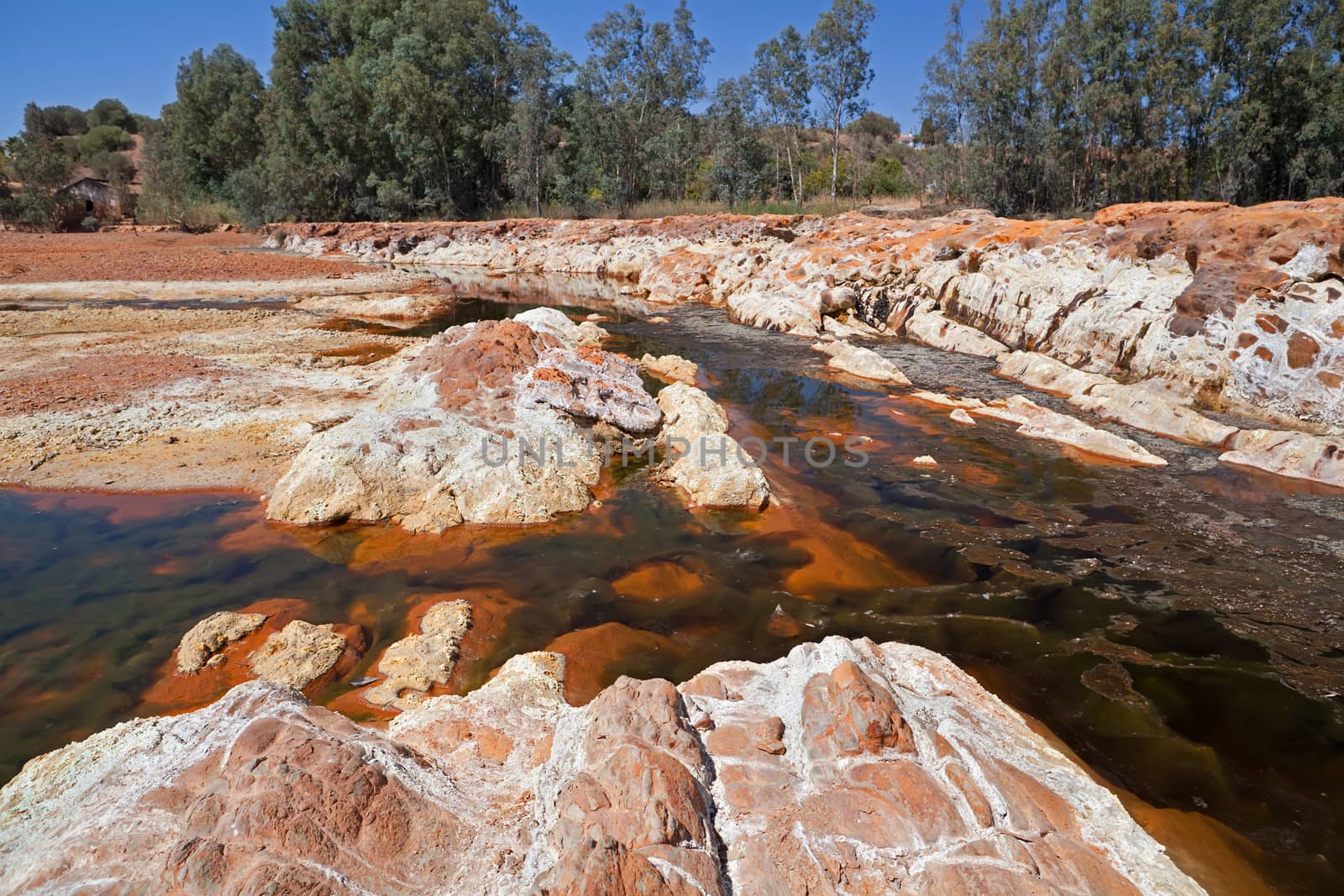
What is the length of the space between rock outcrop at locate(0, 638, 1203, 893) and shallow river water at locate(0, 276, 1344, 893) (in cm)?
113

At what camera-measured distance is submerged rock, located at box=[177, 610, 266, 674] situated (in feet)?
13.1

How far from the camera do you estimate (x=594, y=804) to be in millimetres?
2107

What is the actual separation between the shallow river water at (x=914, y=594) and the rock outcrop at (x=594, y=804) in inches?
44.6

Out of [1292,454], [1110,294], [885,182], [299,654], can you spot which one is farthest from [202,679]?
[885,182]

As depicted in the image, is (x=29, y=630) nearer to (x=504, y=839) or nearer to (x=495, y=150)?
(x=504, y=839)

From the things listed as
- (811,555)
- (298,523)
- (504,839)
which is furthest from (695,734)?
(298,523)

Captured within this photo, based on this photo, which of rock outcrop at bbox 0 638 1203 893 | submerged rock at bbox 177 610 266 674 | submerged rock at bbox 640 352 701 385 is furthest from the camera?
submerged rock at bbox 640 352 701 385

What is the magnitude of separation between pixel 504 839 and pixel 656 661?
80.3 inches

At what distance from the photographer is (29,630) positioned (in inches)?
173

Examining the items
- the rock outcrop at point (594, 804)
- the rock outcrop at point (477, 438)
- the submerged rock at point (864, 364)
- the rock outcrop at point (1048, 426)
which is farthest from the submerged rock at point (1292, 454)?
the rock outcrop at point (477, 438)

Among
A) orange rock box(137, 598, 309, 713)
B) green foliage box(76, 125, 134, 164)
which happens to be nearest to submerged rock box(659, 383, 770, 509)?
orange rock box(137, 598, 309, 713)

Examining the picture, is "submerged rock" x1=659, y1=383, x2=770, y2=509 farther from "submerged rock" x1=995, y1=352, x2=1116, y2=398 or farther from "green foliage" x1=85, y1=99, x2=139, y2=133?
"green foliage" x1=85, y1=99, x2=139, y2=133

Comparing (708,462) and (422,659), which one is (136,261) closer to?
(708,462)

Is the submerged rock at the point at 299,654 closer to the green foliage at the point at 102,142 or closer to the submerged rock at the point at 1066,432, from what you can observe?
the submerged rock at the point at 1066,432
